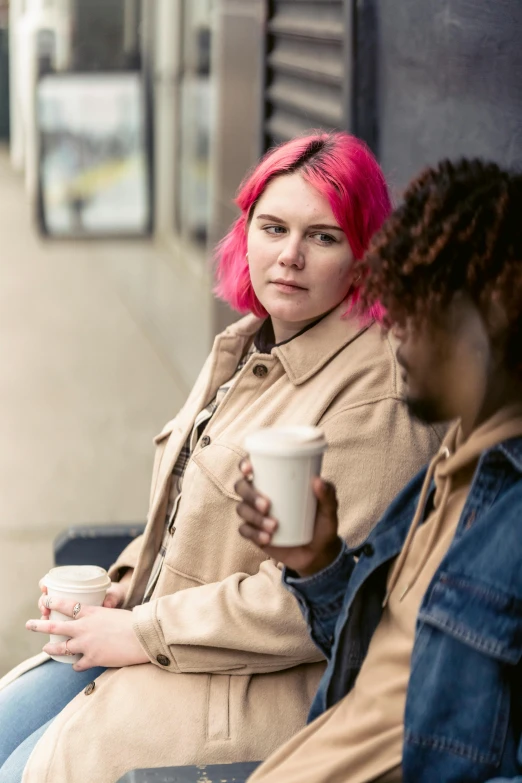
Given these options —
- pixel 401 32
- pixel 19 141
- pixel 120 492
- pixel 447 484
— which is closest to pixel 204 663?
pixel 447 484

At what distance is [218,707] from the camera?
7.31 ft

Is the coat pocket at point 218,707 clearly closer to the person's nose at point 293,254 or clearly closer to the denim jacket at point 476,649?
the denim jacket at point 476,649

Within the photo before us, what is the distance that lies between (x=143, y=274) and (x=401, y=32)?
20.7 ft

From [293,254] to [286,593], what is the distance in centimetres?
68

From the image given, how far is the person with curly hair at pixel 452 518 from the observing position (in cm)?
162

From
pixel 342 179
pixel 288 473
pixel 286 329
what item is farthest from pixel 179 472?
pixel 288 473

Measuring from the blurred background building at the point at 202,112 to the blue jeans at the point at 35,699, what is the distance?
4.22ft

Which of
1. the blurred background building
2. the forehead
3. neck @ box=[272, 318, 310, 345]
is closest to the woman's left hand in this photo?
neck @ box=[272, 318, 310, 345]

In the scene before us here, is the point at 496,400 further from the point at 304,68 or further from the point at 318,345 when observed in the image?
the point at 304,68

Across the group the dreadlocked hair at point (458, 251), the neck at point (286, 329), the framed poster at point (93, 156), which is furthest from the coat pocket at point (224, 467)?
the framed poster at point (93, 156)

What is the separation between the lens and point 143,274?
966cm

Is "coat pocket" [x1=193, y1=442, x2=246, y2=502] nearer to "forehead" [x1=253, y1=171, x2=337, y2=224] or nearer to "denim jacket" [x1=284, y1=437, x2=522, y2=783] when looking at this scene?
"forehead" [x1=253, y1=171, x2=337, y2=224]

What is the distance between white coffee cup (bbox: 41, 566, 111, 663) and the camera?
246cm

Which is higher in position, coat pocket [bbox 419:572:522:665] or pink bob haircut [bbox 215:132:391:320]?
pink bob haircut [bbox 215:132:391:320]
